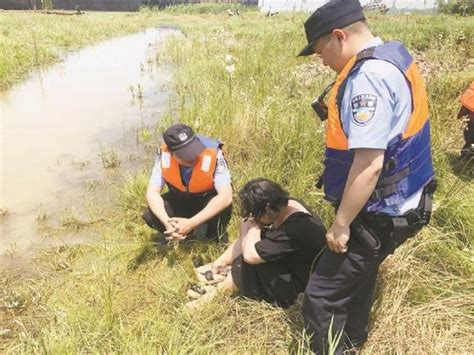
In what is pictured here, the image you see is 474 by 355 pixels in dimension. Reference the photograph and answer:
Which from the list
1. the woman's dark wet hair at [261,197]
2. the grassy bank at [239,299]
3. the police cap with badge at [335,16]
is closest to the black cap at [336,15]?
the police cap with badge at [335,16]

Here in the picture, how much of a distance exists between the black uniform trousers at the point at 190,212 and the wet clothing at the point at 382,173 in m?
1.48

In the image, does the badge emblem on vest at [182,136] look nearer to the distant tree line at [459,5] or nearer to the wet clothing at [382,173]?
the wet clothing at [382,173]

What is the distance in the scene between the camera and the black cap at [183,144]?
3.12 metres

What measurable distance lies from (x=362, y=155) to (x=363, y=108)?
0.17m

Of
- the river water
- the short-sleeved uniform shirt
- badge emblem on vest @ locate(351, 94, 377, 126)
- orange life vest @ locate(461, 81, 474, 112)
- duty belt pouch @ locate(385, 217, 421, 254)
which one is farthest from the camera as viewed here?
the river water

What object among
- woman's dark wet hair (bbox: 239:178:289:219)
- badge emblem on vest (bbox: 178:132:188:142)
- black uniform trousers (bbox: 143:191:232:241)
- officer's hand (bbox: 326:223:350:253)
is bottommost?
black uniform trousers (bbox: 143:191:232:241)

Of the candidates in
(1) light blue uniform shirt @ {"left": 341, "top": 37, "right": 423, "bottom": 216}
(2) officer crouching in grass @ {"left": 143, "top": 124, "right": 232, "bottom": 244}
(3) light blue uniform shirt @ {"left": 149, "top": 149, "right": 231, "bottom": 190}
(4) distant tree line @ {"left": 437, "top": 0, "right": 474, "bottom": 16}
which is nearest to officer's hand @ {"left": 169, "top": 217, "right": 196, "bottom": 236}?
(2) officer crouching in grass @ {"left": 143, "top": 124, "right": 232, "bottom": 244}

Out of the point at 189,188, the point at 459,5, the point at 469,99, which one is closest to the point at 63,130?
the point at 189,188

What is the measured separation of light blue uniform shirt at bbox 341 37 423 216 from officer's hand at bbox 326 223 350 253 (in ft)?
1.31

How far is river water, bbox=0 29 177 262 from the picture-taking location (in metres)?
4.25

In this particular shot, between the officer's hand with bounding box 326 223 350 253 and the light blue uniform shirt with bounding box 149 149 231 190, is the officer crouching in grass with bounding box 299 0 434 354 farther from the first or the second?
the light blue uniform shirt with bounding box 149 149 231 190

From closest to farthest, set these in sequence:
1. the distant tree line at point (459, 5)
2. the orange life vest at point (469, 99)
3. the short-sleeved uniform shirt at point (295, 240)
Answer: the short-sleeved uniform shirt at point (295, 240), the orange life vest at point (469, 99), the distant tree line at point (459, 5)

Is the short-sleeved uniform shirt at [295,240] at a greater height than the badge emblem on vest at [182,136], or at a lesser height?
lesser

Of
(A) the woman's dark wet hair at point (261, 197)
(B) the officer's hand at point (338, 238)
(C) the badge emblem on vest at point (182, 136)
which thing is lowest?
(A) the woman's dark wet hair at point (261, 197)
